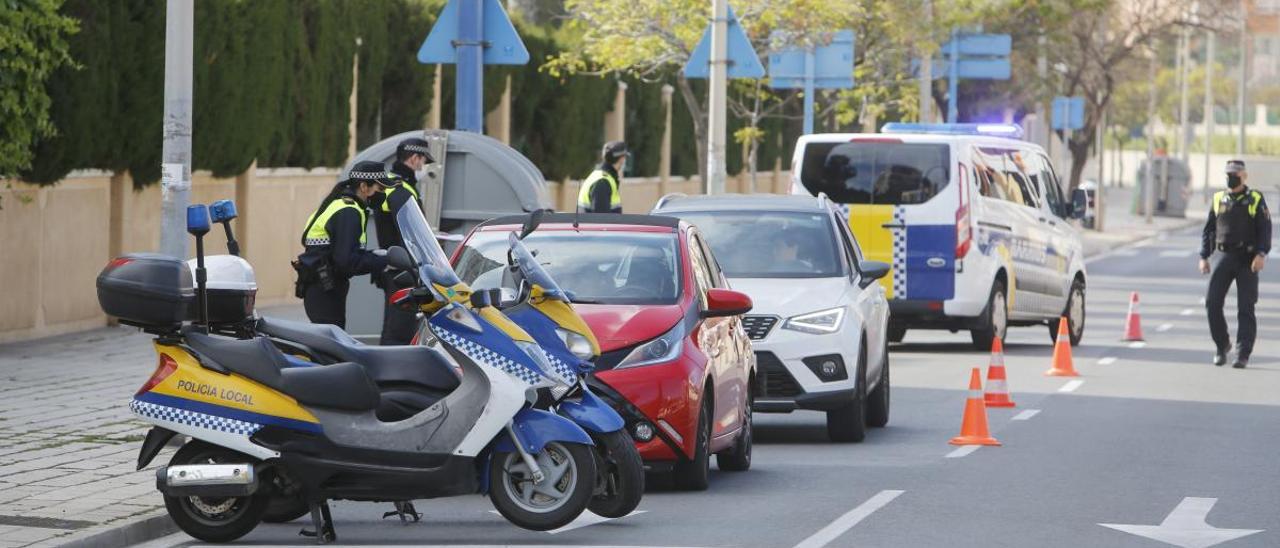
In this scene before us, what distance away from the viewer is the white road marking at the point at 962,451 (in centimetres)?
1402

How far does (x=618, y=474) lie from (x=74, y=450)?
362cm

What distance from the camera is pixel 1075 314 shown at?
24953mm

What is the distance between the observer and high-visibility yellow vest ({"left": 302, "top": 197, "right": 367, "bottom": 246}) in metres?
12.9

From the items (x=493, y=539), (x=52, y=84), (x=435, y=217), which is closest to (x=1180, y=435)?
(x=435, y=217)

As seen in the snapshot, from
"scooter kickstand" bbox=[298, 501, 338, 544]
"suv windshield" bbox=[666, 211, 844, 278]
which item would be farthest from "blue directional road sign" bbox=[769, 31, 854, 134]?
"scooter kickstand" bbox=[298, 501, 338, 544]

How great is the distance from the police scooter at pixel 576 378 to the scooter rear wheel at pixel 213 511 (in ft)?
4.51

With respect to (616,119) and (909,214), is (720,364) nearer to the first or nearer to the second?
(909,214)

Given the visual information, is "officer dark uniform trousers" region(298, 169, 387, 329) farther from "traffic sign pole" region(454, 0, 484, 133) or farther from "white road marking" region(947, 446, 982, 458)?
"traffic sign pole" region(454, 0, 484, 133)

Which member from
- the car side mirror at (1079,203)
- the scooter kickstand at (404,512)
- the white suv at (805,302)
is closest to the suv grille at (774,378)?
the white suv at (805,302)

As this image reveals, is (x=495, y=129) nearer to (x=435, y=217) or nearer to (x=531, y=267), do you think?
(x=435, y=217)

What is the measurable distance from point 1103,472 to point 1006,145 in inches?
427

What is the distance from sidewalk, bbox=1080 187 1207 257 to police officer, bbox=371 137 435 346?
37.0m

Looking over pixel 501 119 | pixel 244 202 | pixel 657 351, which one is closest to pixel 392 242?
pixel 657 351

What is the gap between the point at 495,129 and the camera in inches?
1350
